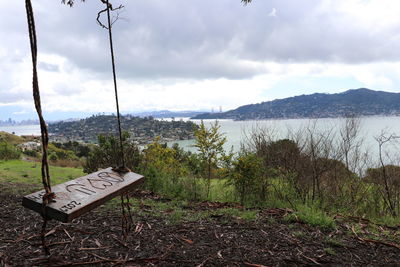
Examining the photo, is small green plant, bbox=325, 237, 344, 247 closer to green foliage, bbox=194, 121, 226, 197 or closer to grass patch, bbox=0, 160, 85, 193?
green foliage, bbox=194, 121, 226, 197

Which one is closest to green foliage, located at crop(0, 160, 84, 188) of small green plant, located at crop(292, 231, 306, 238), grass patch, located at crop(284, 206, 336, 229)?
grass patch, located at crop(284, 206, 336, 229)

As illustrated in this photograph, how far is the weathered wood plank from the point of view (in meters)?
1.88

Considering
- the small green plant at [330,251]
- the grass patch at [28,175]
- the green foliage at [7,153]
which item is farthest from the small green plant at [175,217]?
the green foliage at [7,153]

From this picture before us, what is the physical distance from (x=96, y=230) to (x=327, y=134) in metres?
5.74

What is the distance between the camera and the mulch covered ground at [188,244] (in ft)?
8.20

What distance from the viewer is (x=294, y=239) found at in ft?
10.0

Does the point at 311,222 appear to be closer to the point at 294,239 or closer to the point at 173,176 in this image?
the point at 294,239

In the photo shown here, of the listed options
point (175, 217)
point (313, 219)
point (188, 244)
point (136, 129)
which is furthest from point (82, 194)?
point (136, 129)

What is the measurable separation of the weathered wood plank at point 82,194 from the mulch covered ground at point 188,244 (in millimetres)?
657

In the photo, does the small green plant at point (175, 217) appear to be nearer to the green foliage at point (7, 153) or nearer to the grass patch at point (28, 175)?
the grass patch at point (28, 175)

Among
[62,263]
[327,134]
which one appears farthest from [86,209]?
Answer: [327,134]

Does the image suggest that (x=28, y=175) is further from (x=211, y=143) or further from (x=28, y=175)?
(x=211, y=143)

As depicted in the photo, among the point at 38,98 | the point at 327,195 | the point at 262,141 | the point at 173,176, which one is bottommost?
the point at 327,195

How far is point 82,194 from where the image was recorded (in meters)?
2.18
